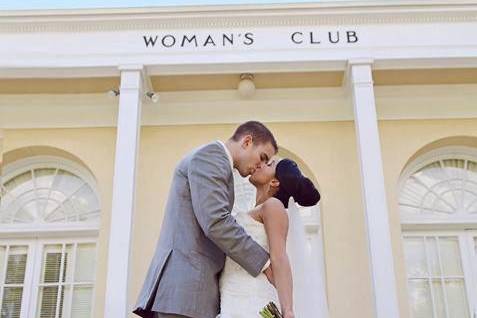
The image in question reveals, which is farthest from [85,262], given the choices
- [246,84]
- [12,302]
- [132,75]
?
[246,84]

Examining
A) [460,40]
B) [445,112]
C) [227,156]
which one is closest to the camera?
[227,156]

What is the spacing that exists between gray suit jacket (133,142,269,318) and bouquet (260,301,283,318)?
15cm

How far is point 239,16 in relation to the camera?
25.4 ft

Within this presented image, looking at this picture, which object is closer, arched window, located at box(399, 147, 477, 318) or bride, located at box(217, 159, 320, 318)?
bride, located at box(217, 159, 320, 318)

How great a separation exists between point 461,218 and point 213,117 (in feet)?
10.6

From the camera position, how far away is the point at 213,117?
835 cm

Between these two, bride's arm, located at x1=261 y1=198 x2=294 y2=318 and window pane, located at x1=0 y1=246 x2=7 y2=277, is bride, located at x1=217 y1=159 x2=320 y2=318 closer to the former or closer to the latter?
bride's arm, located at x1=261 y1=198 x2=294 y2=318

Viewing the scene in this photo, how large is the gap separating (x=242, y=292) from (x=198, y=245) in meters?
0.27

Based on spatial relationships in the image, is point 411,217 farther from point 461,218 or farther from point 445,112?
point 445,112

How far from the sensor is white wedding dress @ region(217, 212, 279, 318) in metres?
2.77

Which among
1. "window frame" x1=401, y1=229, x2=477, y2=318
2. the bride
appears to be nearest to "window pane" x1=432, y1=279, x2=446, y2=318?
"window frame" x1=401, y1=229, x2=477, y2=318

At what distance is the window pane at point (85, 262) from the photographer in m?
7.93

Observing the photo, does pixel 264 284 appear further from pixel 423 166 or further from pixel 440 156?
pixel 440 156

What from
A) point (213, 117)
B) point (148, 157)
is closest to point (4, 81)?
point (148, 157)
